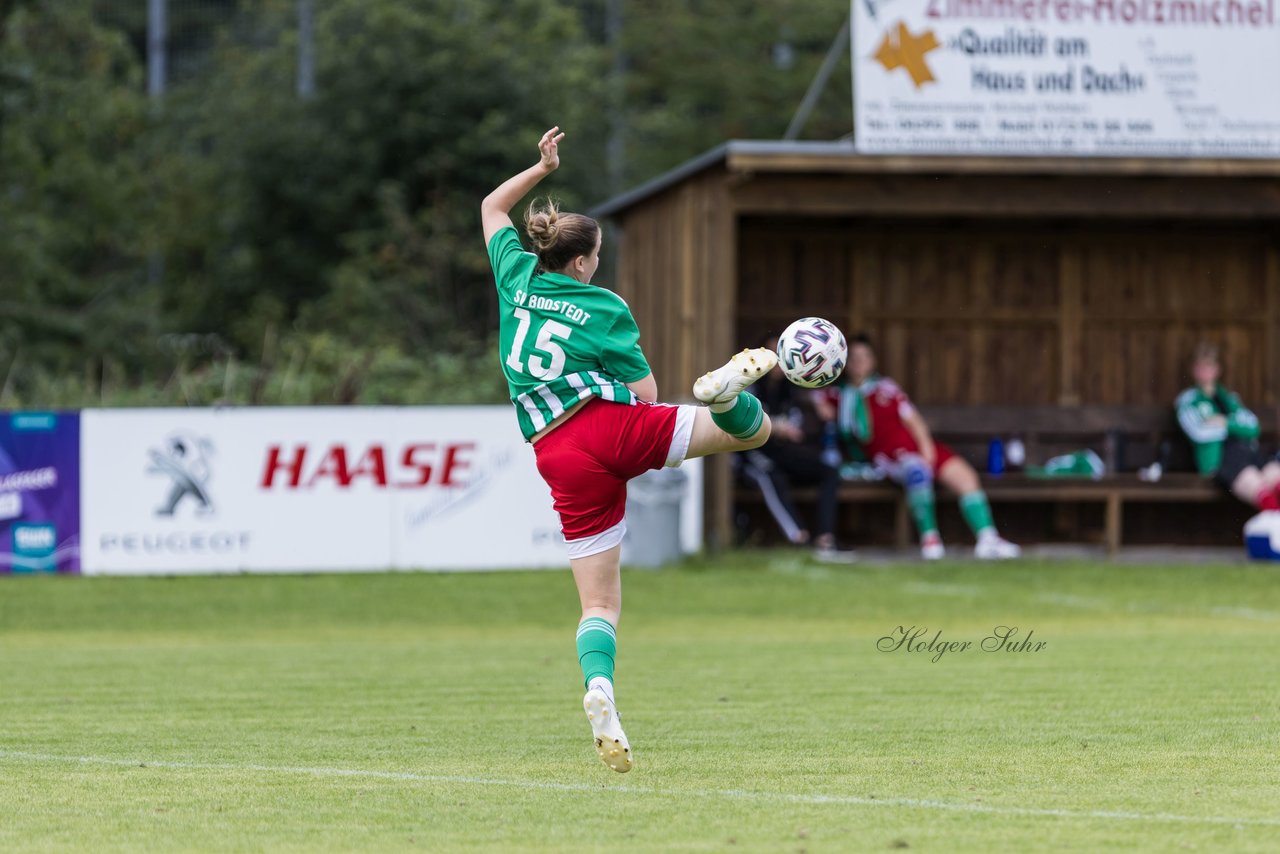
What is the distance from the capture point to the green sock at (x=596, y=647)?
685 centimetres

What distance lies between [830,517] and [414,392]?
17.3 ft

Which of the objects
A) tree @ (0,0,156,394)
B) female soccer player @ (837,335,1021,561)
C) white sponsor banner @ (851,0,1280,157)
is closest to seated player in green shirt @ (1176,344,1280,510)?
female soccer player @ (837,335,1021,561)

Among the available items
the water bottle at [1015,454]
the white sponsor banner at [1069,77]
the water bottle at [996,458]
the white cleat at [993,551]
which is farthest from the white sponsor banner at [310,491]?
the water bottle at [1015,454]

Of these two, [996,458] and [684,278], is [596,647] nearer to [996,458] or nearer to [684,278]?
[684,278]

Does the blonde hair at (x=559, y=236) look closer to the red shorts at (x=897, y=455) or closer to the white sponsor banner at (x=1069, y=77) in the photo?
the white sponsor banner at (x=1069, y=77)

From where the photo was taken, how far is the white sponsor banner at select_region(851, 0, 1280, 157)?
1827 centimetres

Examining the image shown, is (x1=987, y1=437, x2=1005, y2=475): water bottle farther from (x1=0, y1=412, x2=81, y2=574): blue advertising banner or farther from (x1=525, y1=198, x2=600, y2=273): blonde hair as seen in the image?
(x1=525, y1=198, x2=600, y2=273): blonde hair

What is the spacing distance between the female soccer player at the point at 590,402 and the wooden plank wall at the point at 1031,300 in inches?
544

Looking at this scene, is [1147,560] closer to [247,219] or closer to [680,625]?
[680,625]

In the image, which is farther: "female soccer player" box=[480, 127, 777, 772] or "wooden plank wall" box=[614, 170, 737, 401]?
"wooden plank wall" box=[614, 170, 737, 401]

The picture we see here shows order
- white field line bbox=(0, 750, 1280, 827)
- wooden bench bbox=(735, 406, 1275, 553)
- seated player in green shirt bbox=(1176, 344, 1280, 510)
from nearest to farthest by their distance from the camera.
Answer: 1. white field line bbox=(0, 750, 1280, 827)
2. seated player in green shirt bbox=(1176, 344, 1280, 510)
3. wooden bench bbox=(735, 406, 1275, 553)

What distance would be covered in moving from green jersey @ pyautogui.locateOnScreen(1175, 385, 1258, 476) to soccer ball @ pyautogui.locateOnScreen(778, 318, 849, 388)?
1352 centimetres

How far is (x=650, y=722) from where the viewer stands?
8.65m

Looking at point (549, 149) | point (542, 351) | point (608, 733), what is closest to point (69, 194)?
point (549, 149)
